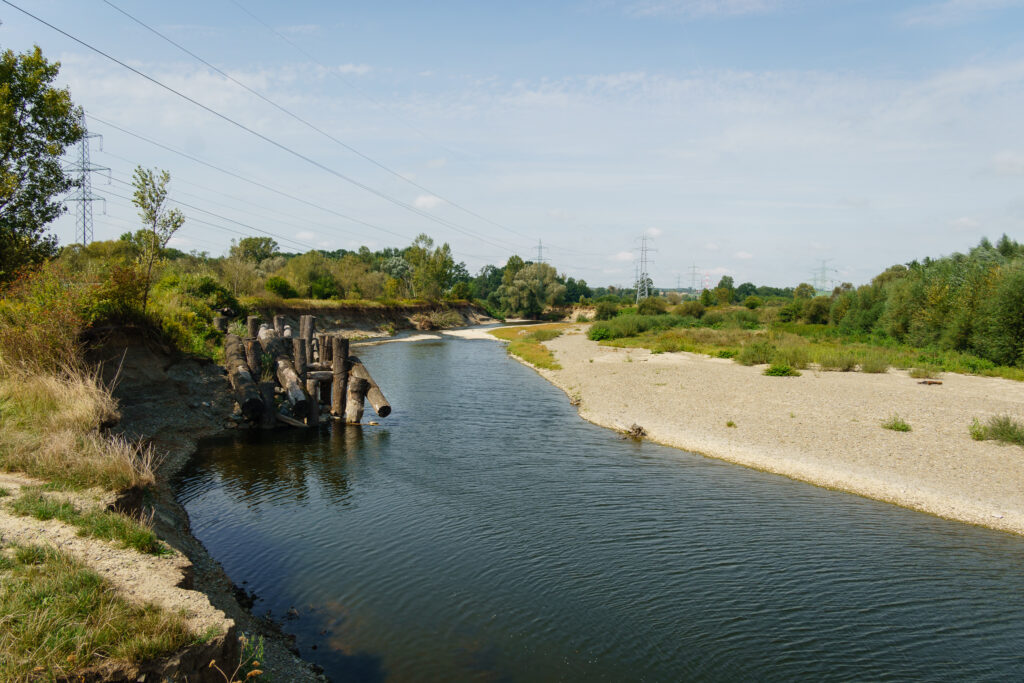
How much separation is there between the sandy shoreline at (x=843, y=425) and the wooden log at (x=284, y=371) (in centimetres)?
1073

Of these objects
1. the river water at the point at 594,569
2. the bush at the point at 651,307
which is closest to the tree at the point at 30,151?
the river water at the point at 594,569

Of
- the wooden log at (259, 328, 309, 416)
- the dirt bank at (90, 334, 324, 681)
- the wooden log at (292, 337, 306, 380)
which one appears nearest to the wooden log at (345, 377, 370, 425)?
the wooden log at (259, 328, 309, 416)

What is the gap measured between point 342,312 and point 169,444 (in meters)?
49.2

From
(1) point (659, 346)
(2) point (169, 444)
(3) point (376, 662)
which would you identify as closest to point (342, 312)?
(1) point (659, 346)

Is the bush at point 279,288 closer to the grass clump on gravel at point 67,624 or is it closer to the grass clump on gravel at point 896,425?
the grass clump on gravel at point 896,425

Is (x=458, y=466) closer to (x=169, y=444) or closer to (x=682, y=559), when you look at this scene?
(x=682, y=559)

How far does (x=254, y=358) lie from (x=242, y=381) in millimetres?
2377

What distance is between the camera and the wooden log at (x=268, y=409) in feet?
63.4

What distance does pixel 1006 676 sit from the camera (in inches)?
286

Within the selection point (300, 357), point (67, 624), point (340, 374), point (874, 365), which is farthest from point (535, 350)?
point (67, 624)

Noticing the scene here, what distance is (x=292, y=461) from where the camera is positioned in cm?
1588

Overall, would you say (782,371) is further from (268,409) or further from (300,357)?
(268,409)

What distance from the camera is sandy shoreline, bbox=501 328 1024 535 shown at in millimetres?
13422

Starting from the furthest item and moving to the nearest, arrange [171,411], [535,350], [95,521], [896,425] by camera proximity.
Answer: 1. [535,350]
2. [171,411]
3. [896,425]
4. [95,521]
